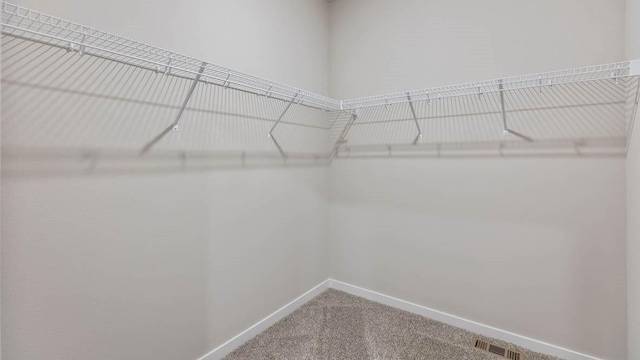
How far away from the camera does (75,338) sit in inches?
44.5

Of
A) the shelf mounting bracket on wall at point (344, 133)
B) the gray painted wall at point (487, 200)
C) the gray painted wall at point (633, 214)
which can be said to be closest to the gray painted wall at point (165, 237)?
the shelf mounting bracket on wall at point (344, 133)

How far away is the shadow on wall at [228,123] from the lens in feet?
3.34

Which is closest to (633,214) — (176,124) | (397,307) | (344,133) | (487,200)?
(487,200)

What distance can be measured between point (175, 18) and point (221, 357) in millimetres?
1862

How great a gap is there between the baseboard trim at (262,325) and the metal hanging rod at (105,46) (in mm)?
1496

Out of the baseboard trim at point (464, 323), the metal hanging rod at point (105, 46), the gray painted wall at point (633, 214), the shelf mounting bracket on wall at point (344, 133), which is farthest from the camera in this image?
the shelf mounting bracket on wall at point (344, 133)

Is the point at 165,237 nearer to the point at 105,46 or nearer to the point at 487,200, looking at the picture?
the point at 105,46

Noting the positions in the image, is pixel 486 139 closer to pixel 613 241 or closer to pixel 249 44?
pixel 613 241

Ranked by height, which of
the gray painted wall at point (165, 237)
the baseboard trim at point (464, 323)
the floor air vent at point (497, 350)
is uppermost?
the gray painted wall at point (165, 237)

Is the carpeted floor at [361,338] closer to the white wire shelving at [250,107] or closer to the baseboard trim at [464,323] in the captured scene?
the baseboard trim at [464,323]

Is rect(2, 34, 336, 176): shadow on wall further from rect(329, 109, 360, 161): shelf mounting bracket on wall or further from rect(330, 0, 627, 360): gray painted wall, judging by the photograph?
rect(330, 0, 627, 360): gray painted wall

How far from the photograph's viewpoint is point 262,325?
6.33 ft

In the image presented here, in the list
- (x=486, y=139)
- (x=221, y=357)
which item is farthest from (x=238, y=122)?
(x=486, y=139)

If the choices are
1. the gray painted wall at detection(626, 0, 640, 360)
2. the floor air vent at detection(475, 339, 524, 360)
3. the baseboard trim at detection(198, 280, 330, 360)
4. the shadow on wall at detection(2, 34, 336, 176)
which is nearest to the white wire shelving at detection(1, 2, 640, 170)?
the shadow on wall at detection(2, 34, 336, 176)
